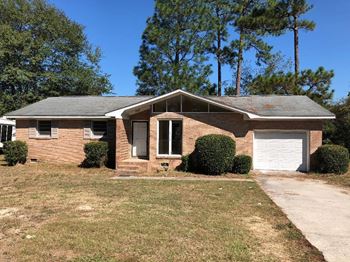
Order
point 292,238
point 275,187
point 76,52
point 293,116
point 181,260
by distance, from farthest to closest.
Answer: point 76,52 → point 293,116 → point 275,187 → point 292,238 → point 181,260

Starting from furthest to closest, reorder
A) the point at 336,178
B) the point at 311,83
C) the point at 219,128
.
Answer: the point at 311,83 < the point at 219,128 < the point at 336,178

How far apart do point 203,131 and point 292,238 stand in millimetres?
10515

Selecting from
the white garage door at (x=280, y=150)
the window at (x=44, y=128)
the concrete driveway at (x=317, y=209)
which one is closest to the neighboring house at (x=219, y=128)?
the white garage door at (x=280, y=150)

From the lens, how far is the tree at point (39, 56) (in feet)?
112

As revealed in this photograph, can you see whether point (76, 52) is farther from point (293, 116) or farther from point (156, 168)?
point (293, 116)

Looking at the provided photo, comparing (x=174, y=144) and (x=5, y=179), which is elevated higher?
(x=174, y=144)

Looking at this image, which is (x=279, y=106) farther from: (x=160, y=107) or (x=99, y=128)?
(x=99, y=128)

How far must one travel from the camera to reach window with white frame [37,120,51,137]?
19922 mm

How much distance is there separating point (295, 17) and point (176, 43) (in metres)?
10.4

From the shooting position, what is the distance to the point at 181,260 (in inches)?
203

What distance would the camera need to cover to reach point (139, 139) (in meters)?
19.0

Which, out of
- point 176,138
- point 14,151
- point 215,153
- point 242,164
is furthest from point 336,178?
point 14,151

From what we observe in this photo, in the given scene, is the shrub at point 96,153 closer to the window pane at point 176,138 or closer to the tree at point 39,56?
the window pane at point 176,138

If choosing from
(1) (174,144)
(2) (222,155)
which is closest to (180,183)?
(2) (222,155)
